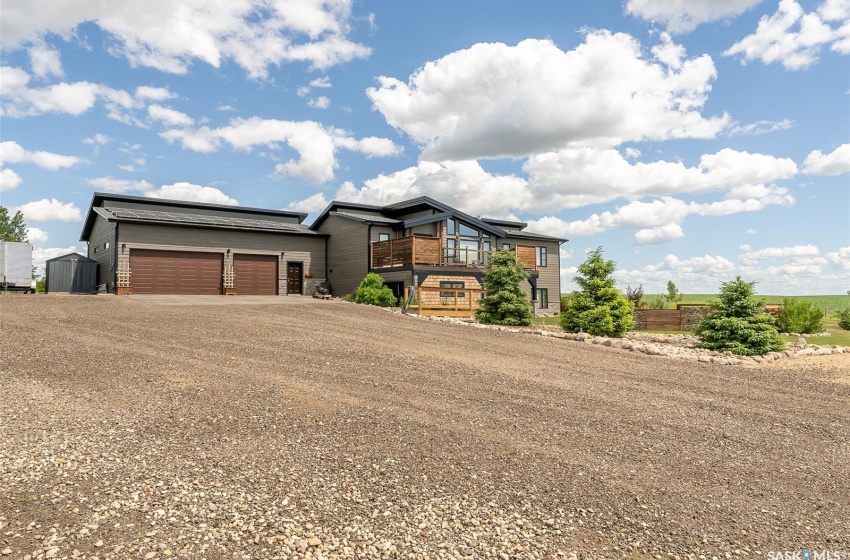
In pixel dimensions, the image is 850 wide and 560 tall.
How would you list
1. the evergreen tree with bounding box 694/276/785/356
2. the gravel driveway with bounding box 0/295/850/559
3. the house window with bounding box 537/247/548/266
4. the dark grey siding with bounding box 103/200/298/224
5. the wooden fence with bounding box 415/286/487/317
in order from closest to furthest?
1. the gravel driveway with bounding box 0/295/850/559
2. the evergreen tree with bounding box 694/276/785/356
3. the wooden fence with bounding box 415/286/487/317
4. the dark grey siding with bounding box 103/200/298/224
5. the house window with bounding box 537/247/548/266

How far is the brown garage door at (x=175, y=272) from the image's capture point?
26453mm

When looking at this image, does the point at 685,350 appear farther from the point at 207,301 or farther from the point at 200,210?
the point at 200,210

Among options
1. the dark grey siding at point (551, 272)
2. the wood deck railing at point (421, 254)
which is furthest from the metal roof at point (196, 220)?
the dark grey siding at point (551, 272)

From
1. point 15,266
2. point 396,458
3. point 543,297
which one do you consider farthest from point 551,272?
point 396,458

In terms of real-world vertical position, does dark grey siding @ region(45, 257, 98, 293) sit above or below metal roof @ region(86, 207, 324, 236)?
below

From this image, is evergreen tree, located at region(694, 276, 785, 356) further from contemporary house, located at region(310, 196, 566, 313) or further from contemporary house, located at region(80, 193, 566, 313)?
contemporary house, located at region(80, 193, 566, 313)

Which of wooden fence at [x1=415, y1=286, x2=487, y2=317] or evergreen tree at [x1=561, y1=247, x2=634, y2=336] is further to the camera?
wooden fence at [x1=415, y1=286, x2=487, y2=317]

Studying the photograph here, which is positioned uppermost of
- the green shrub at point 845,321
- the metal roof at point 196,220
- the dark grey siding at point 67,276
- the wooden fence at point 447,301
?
the metal roof at point 196,220

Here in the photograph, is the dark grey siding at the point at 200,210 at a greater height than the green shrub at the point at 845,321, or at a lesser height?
greater

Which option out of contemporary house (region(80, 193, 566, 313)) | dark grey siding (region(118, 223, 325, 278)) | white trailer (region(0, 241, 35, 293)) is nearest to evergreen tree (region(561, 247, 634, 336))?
contemporary house (region(80, 193, 566, 313))

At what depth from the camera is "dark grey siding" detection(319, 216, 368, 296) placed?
29.4 m

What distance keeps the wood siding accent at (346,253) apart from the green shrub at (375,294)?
304cm

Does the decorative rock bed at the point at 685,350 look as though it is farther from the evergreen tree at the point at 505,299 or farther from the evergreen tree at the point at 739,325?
the evergreen tree at the point at 505,299

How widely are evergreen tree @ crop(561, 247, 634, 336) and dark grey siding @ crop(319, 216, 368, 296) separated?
41.7 ft
